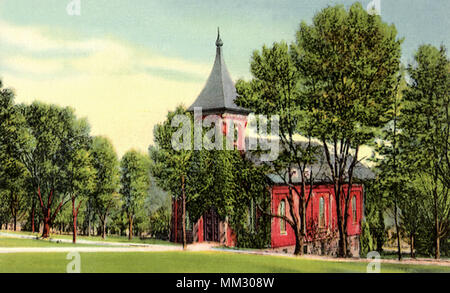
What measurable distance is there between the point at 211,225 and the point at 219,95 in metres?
12.4

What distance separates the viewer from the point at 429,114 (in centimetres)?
3020

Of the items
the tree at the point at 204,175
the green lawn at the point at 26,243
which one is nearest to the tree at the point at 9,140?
the green lawn at the point at 26,243

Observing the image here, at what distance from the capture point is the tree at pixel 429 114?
1166 inches

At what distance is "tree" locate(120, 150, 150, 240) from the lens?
48.4 m

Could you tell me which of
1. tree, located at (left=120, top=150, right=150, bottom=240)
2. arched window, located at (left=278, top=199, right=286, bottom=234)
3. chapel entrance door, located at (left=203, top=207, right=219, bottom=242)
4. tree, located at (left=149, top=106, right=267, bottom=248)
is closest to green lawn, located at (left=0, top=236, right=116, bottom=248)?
tree, located at (left=149, top=106, right=267, bottom=248)

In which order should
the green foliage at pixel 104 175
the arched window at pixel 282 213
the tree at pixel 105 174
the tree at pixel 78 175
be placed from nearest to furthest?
the tree at pixel 78 175 < the arched window at pixel 282 213 < the green foliage at pixel 104 175 < the tree at pixel 105 174

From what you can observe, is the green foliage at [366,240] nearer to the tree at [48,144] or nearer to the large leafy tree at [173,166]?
the large leafy tree at [173,166]

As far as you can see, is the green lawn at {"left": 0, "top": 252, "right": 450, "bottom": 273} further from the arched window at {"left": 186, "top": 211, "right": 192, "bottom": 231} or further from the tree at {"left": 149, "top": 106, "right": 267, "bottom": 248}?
the arched window at {"left": 186, "top": 211, "right": 192, "bottom": 231}

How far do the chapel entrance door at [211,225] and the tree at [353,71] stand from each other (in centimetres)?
1396

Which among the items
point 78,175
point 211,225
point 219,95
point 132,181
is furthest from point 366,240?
point 78,175

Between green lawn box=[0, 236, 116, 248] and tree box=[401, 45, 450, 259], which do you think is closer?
tree box=[401, 45, 450, 259]

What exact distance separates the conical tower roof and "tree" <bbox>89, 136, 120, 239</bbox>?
8.56 metres
